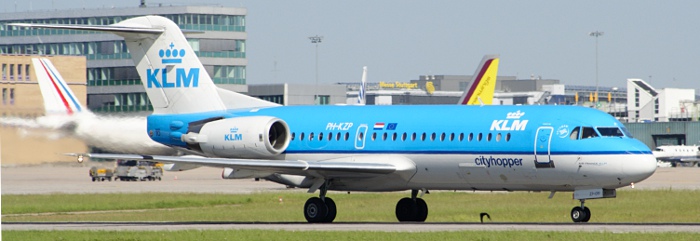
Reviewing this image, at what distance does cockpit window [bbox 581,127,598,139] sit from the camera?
104 ft

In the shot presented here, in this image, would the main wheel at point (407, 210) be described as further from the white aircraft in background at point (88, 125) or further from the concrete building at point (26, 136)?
the concrete building at point (26, 136)

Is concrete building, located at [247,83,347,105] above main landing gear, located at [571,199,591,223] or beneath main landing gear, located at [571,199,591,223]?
above

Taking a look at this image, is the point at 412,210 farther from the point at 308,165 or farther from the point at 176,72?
the point at 176,72

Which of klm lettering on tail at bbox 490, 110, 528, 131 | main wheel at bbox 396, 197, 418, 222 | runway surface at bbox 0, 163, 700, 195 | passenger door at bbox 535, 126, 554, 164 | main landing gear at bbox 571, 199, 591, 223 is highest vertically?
klm lettering on tail at bbox 490, 110, 528, 131

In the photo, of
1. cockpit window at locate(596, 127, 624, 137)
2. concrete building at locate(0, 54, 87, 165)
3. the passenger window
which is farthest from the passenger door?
concrete building at locate(0, 54, 87, 165)

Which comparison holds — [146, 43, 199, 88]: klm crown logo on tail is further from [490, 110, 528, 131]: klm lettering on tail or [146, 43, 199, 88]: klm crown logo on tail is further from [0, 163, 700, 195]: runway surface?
[0, 163, 700, 195]: runway surface

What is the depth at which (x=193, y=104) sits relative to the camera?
1537 inches

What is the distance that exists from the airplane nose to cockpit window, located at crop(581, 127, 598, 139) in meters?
1.32

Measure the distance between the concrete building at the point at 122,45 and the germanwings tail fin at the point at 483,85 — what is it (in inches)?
2331

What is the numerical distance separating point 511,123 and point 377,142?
4.33 metres

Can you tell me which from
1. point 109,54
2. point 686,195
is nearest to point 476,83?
point 686,195

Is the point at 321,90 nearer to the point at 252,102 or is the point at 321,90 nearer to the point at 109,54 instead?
the point at 109,54

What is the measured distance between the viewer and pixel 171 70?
39.5 metres

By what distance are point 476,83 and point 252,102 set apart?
22.7m
